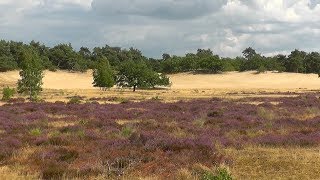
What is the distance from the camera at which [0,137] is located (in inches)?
842

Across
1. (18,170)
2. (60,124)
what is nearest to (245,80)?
(60,124)

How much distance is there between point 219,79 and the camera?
496 ft

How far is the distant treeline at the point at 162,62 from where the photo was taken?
152500 mm

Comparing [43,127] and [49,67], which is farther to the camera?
[49,67]

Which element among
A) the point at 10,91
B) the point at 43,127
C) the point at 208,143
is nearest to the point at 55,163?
the point at 208,143

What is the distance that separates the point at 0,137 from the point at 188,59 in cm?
14801

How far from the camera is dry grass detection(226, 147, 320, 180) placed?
1414 cm

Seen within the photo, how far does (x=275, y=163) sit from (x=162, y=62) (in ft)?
528

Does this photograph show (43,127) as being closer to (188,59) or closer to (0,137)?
(0,137)

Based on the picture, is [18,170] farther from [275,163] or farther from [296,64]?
[296,64]

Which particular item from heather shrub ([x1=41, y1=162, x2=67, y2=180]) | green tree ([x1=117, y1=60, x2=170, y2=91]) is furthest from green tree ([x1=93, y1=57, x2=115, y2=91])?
heather shrub ([x1=41, y1=162, x2=67, y2=180])

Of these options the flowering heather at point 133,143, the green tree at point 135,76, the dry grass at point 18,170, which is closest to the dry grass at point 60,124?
the flowering heather at point 133,143

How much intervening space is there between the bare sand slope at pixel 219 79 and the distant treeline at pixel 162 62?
14.7 ft

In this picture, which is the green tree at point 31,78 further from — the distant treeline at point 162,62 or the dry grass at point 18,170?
the distant treeline at point 162,62
